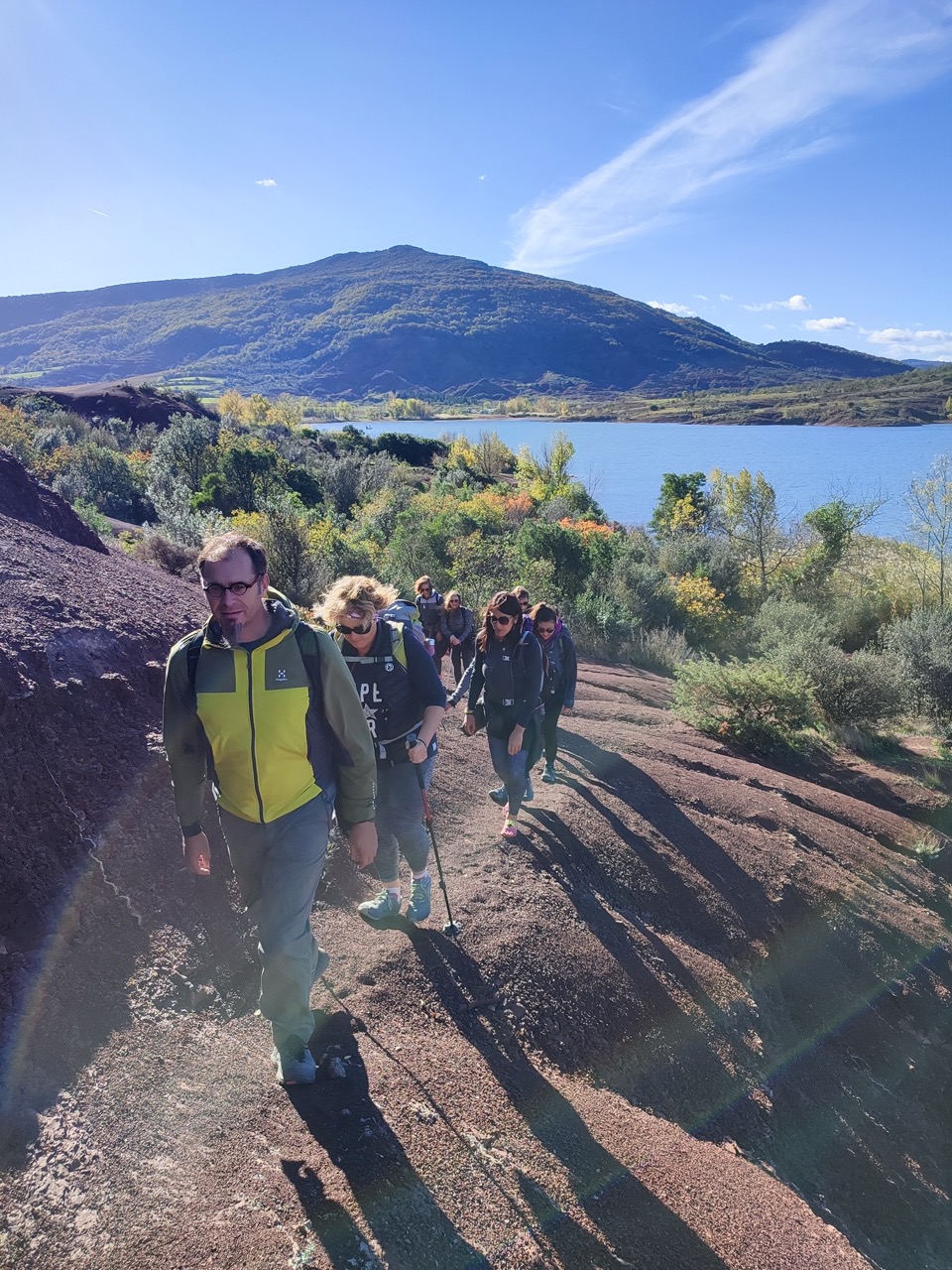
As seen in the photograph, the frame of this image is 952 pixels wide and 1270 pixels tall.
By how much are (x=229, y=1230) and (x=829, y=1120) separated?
3.70 metres

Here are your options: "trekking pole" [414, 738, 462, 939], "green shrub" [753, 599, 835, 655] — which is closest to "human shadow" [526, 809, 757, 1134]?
"trekking pole" [414, 738, 462, 939]

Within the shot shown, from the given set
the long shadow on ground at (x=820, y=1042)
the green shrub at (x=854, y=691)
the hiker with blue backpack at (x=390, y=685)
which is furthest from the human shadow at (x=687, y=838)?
the green shrub at (x=854, y=691)

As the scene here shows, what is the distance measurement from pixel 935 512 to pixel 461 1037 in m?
25.0

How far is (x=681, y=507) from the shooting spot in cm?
3691

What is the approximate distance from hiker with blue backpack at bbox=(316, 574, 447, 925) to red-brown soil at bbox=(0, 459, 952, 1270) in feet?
2.82

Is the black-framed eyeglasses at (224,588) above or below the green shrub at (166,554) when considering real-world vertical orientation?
above

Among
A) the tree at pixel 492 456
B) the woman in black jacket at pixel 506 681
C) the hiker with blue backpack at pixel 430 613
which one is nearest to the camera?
the woman in black jacket at pixel 506 681

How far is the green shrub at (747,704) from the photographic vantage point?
995 cm

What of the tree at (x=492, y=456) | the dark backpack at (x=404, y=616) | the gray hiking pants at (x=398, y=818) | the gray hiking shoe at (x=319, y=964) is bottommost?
the gray hiking shoe at (x=319, y=964)

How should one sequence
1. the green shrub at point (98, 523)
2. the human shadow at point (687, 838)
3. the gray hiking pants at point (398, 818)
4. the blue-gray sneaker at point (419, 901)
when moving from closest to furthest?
the gray hiking pants at point (398, 818)
the blue-gray sneaker at point (419, 901)
the human shadow at point (687, 838)
the green shrub at point (98, 523)

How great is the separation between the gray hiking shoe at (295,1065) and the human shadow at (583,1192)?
2.79 feet

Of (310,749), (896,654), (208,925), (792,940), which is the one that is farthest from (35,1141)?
(896,654)

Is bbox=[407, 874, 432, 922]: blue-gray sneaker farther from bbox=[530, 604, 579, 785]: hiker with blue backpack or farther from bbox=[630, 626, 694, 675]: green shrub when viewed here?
bbox=[630, 626, 694, 675]: green shrub

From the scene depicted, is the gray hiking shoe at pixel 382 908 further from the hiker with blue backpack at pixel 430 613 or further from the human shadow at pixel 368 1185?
the hiker with blue backpack at pixel 430 613
